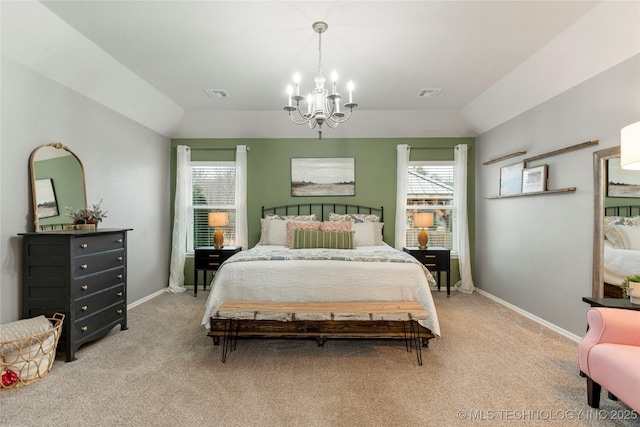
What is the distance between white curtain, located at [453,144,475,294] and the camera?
5.06 metres

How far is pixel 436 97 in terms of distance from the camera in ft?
14.3

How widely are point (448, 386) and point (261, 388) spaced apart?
1.34 m

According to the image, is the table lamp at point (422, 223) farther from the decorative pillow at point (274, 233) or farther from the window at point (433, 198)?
the decorative pillow at point (274, 233)

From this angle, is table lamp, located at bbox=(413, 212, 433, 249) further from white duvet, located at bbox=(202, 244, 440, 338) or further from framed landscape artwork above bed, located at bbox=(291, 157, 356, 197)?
white duvet, located at bbox=(202, 244, 440, 338)

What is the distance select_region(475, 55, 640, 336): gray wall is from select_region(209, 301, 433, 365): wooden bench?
169 centimetres

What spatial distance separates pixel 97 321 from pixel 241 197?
265cm

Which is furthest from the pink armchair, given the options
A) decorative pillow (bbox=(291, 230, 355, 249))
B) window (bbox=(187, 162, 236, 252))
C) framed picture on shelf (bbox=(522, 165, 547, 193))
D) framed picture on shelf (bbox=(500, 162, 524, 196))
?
window (bbox=(187, 162, 236, 252))

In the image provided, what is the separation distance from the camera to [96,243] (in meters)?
2.96

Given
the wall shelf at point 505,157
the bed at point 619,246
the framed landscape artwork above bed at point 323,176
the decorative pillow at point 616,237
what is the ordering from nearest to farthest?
the bed at point 619,246, the decorative pillow at point 616,237, the wall shelf at point 505,157, the framed landscape artwork above bed at point 323,176

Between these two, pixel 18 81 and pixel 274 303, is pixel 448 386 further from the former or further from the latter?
pixel 18 81

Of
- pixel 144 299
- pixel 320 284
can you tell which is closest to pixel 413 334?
pixel 320 284

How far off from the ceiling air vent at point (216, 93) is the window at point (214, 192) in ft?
4.22

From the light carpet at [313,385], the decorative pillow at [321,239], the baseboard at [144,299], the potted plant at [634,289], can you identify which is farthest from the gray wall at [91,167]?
the potted plant at [634,289]

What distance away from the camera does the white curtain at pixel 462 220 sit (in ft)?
16.6
